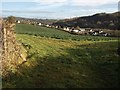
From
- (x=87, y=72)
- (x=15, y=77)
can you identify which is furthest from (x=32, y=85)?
(x=87, y=72)

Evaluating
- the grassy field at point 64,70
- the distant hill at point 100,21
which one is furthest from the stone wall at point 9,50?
the distant hill at point 100,21

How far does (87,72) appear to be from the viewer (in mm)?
15594

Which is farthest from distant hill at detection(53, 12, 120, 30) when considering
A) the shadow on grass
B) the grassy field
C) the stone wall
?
the stone wall

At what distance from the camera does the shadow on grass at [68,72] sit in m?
13.4

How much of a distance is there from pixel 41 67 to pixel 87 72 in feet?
7.77

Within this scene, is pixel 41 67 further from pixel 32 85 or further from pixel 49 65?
pixel 32 85

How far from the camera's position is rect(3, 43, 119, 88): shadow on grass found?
526 inches

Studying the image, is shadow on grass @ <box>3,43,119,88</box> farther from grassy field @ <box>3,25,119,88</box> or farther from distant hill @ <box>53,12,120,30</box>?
distant hill @ <box>53,12,120,30</box>

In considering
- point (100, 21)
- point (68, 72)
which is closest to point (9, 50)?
point (68, 72)

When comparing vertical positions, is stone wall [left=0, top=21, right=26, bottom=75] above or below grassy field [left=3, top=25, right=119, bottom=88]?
above

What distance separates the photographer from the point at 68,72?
15.2 metres

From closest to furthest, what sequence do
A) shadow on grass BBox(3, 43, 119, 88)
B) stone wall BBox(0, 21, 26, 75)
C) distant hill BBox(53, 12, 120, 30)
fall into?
shadow on grass BBox(3, 43, 119, 88) < stone wall BBox(0, 21, 26, 75) < distant hill BBox(53, 12, 120, 30)

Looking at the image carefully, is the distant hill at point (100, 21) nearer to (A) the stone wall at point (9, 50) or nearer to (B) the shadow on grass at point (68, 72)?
(B) the shadow on grass at point (68, 72)

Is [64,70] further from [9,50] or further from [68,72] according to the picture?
[9,50]
